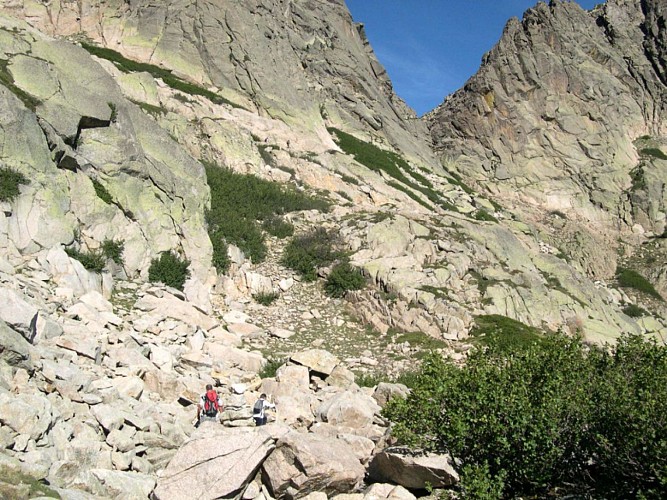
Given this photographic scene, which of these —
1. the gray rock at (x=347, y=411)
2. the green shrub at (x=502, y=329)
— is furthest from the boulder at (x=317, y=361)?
the green shrub at (x=502, y=329)

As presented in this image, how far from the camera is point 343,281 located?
22.3 meters

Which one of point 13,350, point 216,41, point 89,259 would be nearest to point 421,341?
point 89,259

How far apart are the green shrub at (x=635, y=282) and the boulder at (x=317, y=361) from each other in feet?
143

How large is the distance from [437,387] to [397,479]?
1934mm

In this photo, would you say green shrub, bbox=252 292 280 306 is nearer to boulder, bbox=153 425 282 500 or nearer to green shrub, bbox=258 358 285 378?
green shrub, bbox=258 358 285 378

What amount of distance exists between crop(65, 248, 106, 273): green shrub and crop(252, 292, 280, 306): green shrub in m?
6.15

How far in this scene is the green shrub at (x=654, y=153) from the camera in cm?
6462

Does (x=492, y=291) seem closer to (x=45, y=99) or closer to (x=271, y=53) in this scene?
(x=45, y=99)

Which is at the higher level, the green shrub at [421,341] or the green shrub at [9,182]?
the green shrub at [421,341]

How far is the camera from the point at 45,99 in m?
18.4

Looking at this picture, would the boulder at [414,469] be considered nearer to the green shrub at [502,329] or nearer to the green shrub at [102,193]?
the green shrub at [502,329]

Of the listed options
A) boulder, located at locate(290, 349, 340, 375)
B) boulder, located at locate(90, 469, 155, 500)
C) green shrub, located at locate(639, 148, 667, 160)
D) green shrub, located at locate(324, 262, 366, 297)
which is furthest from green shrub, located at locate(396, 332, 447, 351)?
green shrub, located at locate(639, 148, 667, 160)

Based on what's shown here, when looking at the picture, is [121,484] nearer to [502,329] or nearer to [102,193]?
[102,193]

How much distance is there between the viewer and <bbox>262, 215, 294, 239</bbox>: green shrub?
85.0 feet
